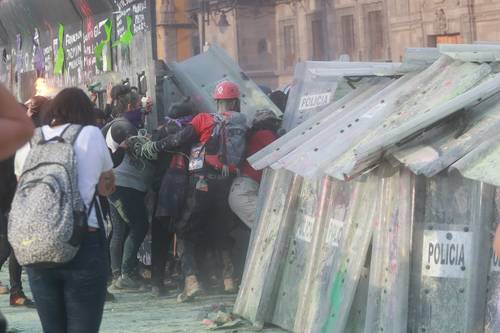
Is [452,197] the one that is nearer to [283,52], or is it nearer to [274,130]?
[274,130]

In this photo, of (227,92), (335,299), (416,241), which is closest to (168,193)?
(227,92)

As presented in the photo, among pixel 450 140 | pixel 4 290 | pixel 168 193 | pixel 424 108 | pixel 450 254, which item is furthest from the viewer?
pixel 4 290

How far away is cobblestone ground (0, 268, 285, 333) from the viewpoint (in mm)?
9047

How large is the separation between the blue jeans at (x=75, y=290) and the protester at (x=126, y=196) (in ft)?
16.4

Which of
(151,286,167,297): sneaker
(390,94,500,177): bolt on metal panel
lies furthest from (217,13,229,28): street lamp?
(390,94,500,177): bolt on metal panel

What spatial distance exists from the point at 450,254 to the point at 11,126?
388cm

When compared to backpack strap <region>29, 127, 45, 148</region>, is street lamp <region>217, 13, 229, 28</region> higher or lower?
higher

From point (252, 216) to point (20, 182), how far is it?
4388mm

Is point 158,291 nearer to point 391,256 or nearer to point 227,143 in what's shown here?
point 227,143

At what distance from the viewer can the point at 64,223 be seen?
5.69m

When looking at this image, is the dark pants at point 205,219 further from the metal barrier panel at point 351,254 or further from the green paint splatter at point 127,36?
the green paint splatter at point 127,36

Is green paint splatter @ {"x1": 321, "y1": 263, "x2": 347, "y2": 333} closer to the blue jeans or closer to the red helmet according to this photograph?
the blue jeans

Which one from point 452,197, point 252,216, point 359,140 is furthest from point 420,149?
point 252,216

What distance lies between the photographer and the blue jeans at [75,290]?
5816mm
